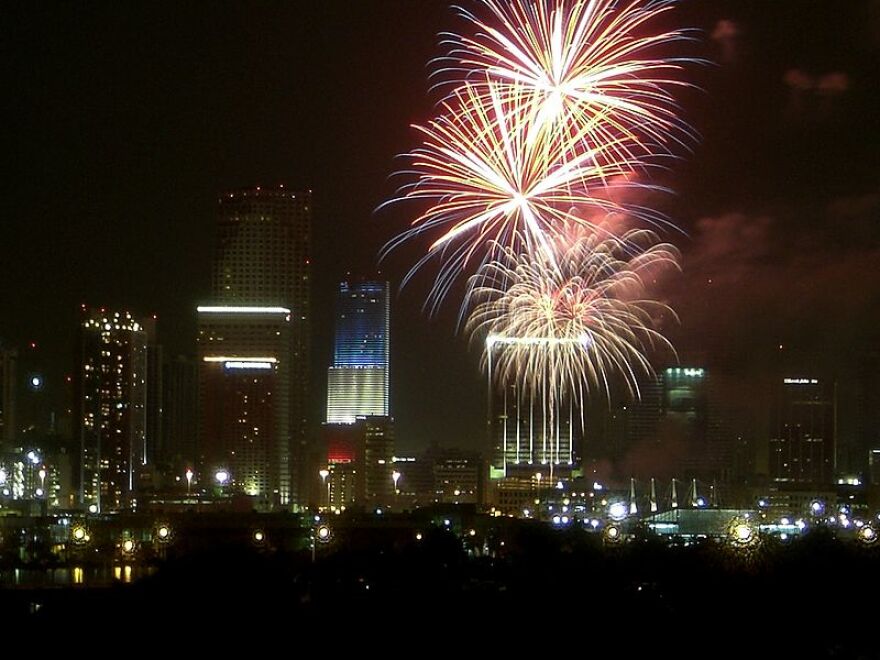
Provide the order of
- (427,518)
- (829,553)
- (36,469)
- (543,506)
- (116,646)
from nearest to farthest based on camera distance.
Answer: (116,646) → (829,553) → (427,518) → (36,469) → (543,506)

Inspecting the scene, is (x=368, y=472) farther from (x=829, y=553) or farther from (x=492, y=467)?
(x=829, y=553)

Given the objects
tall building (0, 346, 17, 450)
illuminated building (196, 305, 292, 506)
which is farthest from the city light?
tall building (0, 346, 17, 450)

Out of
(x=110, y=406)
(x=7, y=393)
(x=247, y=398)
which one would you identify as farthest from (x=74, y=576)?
(x=247, y=398)

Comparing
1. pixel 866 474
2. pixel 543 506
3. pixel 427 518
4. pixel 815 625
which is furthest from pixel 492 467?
pixel 815 625

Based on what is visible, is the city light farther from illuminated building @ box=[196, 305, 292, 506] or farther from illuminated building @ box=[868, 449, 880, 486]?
illuminated building @ box=[868, 449, 880, 486]

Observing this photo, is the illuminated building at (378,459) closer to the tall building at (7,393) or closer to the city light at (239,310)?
the city light at (239,310)

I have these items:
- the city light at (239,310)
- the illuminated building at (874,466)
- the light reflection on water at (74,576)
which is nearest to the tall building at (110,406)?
the city light at (239,310)

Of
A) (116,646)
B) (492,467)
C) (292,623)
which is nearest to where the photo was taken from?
(116,646)

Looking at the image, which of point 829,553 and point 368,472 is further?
point 368,472
